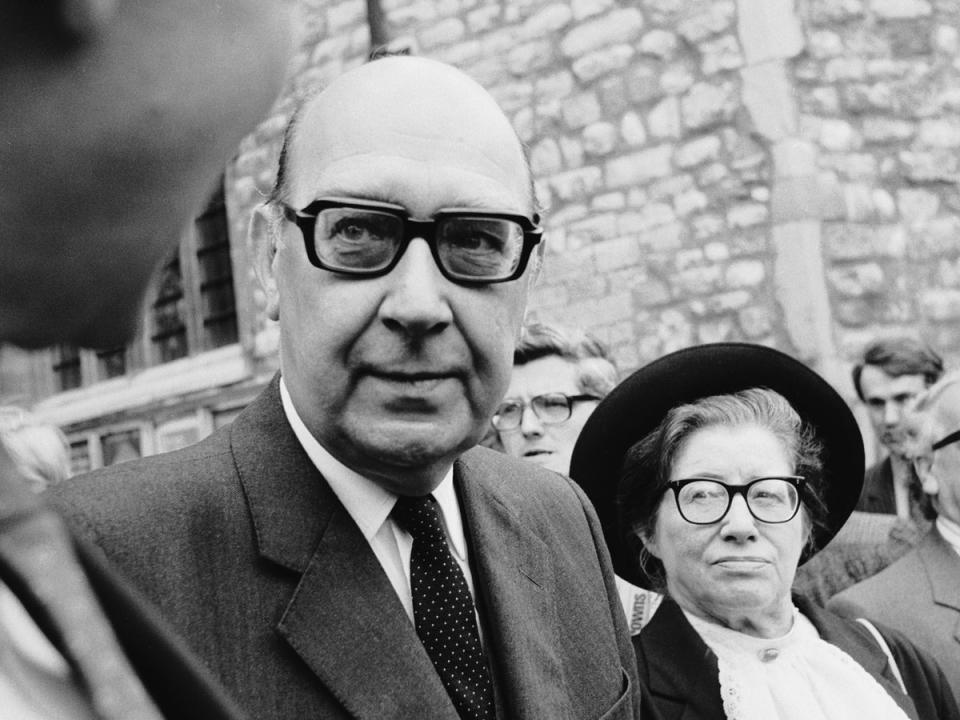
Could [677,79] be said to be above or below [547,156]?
above

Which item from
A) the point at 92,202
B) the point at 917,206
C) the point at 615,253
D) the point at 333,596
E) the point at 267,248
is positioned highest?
the point at 917,206

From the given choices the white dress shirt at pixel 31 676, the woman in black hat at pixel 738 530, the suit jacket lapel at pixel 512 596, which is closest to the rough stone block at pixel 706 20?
the woman in black hat at pixel 738 530

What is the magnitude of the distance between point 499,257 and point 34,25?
48.6 inches

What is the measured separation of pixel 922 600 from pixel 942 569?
13cm

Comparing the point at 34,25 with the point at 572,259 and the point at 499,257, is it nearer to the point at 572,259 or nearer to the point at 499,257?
the point at 499,257

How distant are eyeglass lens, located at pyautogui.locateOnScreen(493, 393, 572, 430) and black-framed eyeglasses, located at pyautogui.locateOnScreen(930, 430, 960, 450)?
104cm


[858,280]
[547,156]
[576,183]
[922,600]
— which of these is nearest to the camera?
[922,600]

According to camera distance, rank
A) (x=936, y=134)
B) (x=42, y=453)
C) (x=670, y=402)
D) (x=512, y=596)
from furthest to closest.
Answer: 1. (x=936, y=134)
2. (x=42, y=453)
3. (x=670, y=402)
4. (x=512, y=596)

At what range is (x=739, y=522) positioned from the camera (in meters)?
2.54

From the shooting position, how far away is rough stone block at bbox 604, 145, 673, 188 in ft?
25.2

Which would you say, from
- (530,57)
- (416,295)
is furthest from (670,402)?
(530,57)

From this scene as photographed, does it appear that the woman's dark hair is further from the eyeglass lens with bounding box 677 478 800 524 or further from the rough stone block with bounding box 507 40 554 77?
the rough stone block with bounding box 507 40 554 77

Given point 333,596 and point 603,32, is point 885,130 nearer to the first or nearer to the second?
point 603,32

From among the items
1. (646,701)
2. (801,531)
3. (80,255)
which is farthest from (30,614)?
(801,531)
